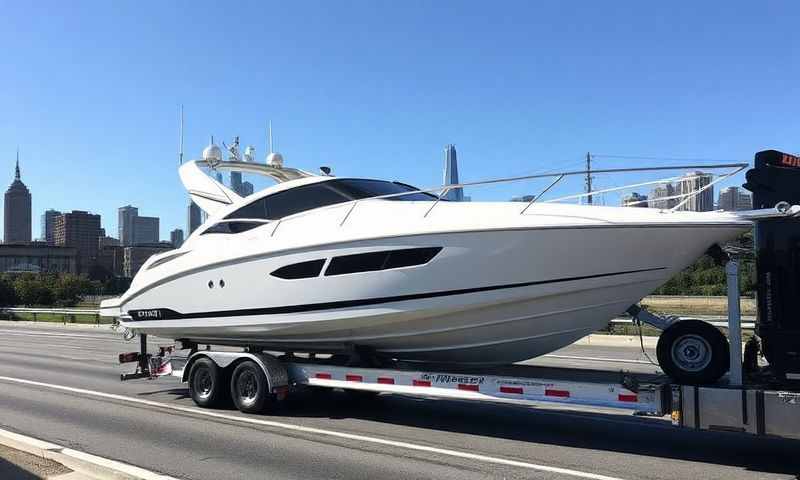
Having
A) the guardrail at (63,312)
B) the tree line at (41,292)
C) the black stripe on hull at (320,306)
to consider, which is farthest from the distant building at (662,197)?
the tree line at (41,292)

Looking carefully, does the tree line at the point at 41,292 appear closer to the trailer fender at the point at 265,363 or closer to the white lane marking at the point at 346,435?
the white lane marking at the point at 346,435

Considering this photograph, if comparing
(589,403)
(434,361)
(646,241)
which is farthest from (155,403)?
(646,241)

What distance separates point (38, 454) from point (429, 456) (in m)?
3.67

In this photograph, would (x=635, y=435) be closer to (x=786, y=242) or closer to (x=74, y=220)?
(x=786, y=242)

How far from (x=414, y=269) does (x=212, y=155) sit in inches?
235

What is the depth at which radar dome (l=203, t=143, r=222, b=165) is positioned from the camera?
11.8 m

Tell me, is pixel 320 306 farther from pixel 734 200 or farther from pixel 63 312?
pixel 63 312

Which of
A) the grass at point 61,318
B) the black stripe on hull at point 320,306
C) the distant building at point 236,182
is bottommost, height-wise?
the grass at point 61,318

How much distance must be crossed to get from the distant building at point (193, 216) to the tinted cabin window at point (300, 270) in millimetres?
3023

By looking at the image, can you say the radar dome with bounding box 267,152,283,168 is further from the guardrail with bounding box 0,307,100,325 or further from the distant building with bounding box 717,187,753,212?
the guardrail with bounding box 0,307,100,325

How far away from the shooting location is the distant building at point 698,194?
21.4ft

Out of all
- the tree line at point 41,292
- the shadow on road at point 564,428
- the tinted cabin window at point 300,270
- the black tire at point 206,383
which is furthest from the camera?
the tree line at point 41,292

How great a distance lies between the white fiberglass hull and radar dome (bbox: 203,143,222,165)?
3297mm

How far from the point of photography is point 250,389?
8906mm
